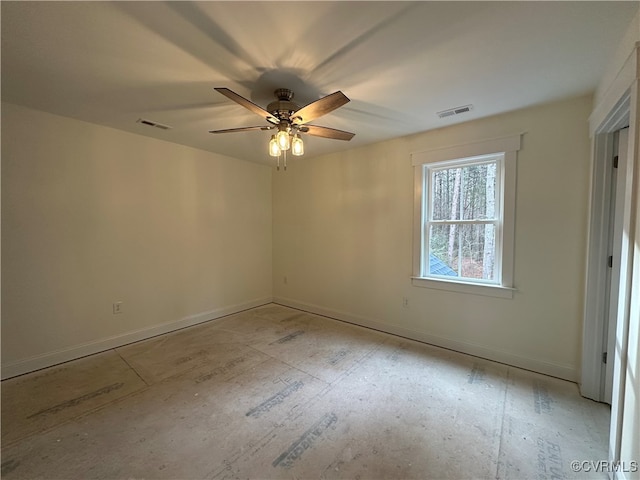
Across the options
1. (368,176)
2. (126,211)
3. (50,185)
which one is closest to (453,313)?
(368,176)

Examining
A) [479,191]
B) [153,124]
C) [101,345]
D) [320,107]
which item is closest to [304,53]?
[320,107]

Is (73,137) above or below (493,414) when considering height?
above

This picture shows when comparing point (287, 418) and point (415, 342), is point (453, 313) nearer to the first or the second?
point (415, 342)

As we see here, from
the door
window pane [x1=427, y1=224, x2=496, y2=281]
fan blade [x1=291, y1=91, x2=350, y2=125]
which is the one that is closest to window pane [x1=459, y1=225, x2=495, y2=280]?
window pane [x1=427, y1=224, x2=496, y2=281]

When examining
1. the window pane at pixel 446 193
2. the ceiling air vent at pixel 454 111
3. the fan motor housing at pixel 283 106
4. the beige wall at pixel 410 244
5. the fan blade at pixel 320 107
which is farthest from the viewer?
the window pane at pixel 446 193

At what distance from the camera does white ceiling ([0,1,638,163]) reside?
1394 mm

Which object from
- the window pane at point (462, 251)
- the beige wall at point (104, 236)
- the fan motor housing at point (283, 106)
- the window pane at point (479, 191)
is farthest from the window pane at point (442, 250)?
the beige wall at point (104, 236)

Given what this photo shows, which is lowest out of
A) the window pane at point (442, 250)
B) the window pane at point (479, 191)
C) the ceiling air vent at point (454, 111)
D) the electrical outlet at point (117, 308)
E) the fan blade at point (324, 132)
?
the electrical outlet at point (117, 308)

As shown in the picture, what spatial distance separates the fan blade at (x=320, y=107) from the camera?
1.69 m

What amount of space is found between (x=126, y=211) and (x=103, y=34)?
6.88 feet

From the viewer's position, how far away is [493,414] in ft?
6.40

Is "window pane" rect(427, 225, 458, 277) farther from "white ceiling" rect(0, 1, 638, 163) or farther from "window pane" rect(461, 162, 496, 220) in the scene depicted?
"white ceiling" rect(0, 1, 638, 163)

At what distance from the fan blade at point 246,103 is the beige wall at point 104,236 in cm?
211

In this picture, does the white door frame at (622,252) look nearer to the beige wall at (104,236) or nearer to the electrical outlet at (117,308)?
the beige wall at (104,236)
